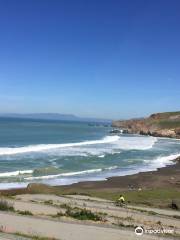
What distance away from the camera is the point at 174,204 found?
26000 mm

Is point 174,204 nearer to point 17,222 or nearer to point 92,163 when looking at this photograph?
point 17,222

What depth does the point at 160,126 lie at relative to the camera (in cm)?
15225

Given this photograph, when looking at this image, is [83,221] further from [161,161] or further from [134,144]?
[134,144]

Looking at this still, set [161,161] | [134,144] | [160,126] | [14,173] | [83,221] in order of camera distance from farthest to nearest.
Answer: [160,126], [134,144], [161,161], [14,173], [83,221]

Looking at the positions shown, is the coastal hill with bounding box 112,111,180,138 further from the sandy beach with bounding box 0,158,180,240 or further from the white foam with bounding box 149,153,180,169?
the sandy beach with bounding box 0,158,180,240

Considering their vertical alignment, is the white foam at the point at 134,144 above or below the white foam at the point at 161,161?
above

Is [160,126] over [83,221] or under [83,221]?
over

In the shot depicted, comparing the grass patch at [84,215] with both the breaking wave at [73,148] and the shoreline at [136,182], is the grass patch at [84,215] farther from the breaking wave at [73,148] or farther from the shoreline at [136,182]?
the breaking wave at [73,148]

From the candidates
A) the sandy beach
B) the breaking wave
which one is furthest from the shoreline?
the breaking wave

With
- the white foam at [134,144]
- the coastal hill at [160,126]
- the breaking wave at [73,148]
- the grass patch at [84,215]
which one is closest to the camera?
the grass patch at [84,215]

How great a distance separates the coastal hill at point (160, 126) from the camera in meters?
137

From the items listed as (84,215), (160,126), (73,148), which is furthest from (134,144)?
(84,215)

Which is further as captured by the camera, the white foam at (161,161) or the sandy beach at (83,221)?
the white foam at (161,161)

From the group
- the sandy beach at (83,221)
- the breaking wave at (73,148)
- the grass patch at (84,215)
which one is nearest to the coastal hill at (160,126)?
the breaking wave at (73,148)
